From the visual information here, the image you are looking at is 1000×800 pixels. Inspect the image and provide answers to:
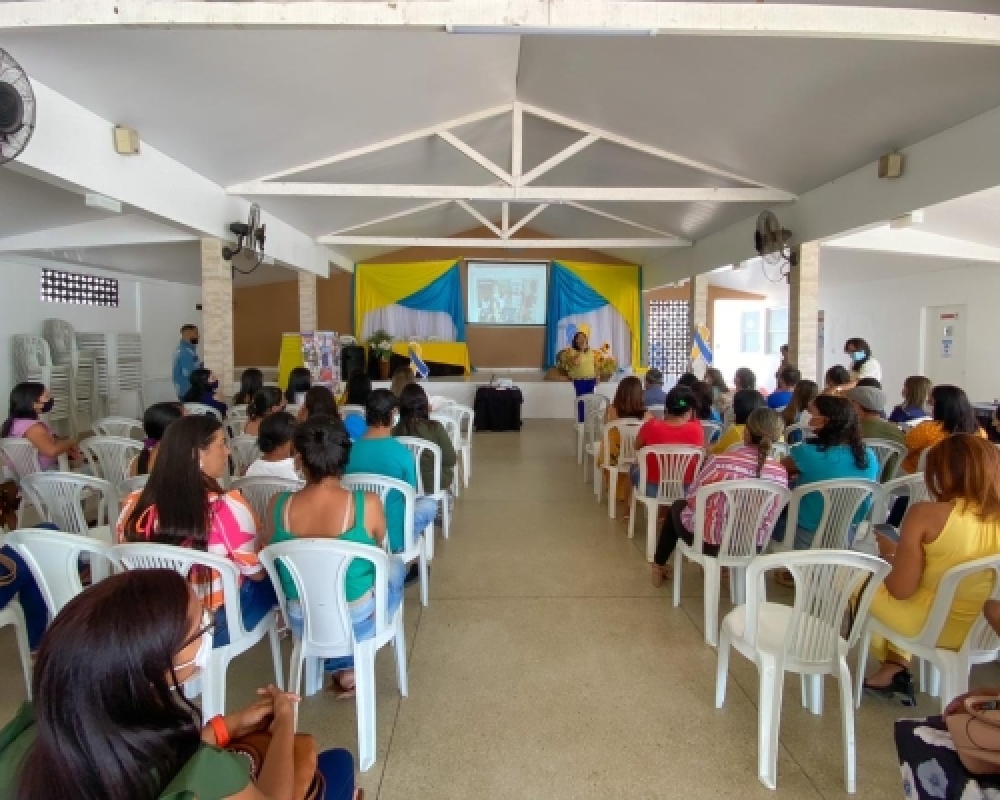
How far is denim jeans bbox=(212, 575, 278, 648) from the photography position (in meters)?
1.96

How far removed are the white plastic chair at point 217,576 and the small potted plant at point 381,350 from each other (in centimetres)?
919

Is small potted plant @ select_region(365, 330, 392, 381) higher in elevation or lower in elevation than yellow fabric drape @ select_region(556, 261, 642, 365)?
lower

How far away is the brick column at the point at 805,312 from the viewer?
6344 millimetres

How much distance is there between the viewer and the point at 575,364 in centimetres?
867

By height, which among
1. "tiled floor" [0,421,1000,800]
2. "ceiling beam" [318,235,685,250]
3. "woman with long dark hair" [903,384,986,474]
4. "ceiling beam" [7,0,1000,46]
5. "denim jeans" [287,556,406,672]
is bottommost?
"tiled floor" [0,421,1000,800]

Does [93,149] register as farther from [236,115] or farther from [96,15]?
[96,15]

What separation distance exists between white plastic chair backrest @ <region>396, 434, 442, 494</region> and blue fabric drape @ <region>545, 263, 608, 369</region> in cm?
908

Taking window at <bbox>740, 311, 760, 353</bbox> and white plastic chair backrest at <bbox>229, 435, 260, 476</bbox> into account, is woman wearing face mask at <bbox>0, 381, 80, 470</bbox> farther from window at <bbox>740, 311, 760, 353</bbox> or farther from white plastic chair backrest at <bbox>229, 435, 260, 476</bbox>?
window at <bbox>740, 311, 760, 353</bbox>

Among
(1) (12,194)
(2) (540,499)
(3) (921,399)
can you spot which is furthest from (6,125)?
(3) (921,399)

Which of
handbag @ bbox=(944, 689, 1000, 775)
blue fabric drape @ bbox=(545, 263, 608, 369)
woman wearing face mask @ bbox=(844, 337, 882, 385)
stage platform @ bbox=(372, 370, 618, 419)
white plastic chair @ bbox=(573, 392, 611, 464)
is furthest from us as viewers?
blue fabric drape @ bbox=(545, 263, 608, 369)

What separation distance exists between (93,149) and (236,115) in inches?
41.4

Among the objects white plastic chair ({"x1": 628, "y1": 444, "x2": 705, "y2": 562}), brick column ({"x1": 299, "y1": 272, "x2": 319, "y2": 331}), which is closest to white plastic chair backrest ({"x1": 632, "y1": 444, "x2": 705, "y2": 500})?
white plastic chair ({"x1": 628, "y1": 444, "x2": 705, "y2": 562})

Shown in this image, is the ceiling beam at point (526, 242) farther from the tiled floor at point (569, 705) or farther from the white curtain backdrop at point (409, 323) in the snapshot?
the tiled floor at point (569, 705)

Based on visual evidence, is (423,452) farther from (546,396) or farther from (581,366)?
(546,396)
